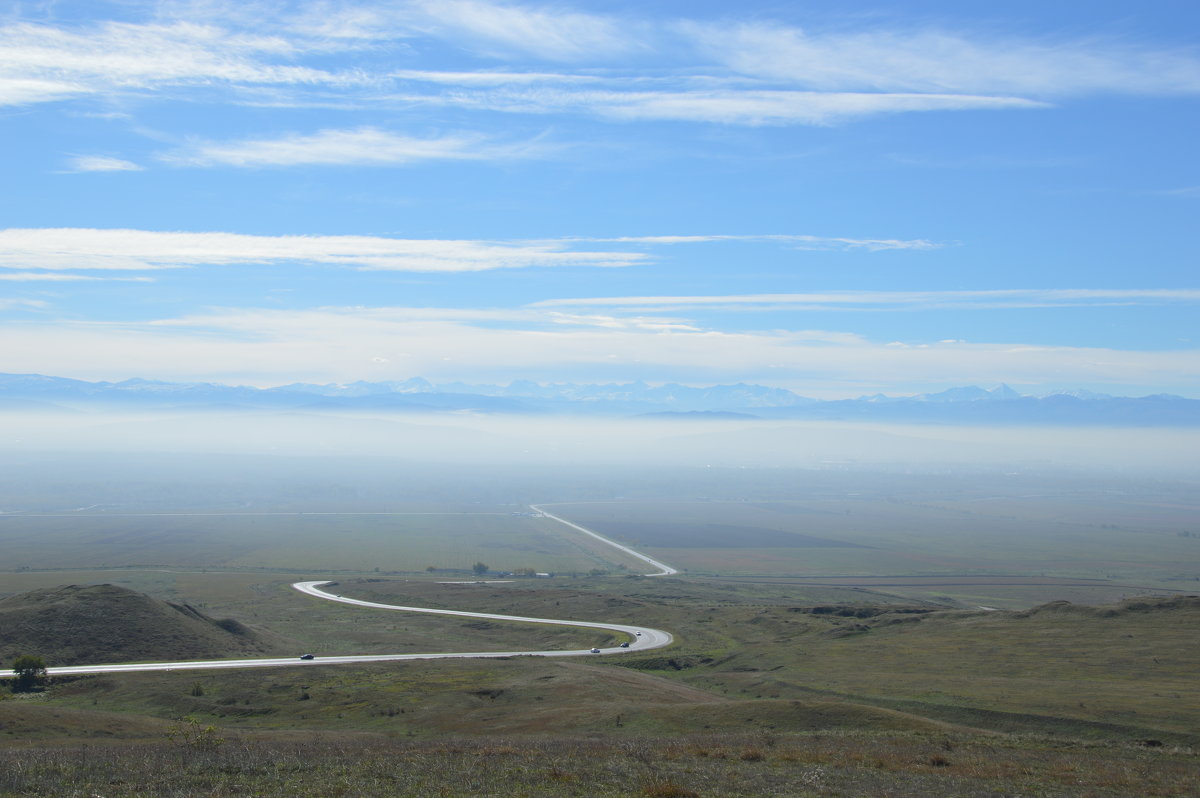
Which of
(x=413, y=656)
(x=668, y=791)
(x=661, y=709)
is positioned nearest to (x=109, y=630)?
(x=413, y=656)

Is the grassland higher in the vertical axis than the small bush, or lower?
lower

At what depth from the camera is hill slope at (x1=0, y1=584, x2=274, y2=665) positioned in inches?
2650

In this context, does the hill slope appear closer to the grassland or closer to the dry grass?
the grassland

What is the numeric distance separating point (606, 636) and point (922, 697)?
134 ft

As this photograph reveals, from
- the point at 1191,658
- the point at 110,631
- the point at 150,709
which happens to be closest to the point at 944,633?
the point at 1191,658

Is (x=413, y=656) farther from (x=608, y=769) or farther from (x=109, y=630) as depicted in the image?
(x=608, y=769)

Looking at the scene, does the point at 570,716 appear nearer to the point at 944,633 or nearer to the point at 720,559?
the point at 944,633

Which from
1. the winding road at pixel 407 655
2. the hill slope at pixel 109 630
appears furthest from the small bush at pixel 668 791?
the hill slope at pixel 109 630

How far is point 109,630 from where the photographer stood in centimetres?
7144

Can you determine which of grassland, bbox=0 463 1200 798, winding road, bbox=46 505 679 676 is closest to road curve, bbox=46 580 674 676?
winding road, bbox=46 505 679 676

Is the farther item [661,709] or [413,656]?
[413,656]

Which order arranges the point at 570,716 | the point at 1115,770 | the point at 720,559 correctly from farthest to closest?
the point at 720,559 → the point at 570,716 → the point at 1115,770

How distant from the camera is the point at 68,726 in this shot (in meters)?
39.8

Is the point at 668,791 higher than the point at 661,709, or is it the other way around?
the point at 668,791
